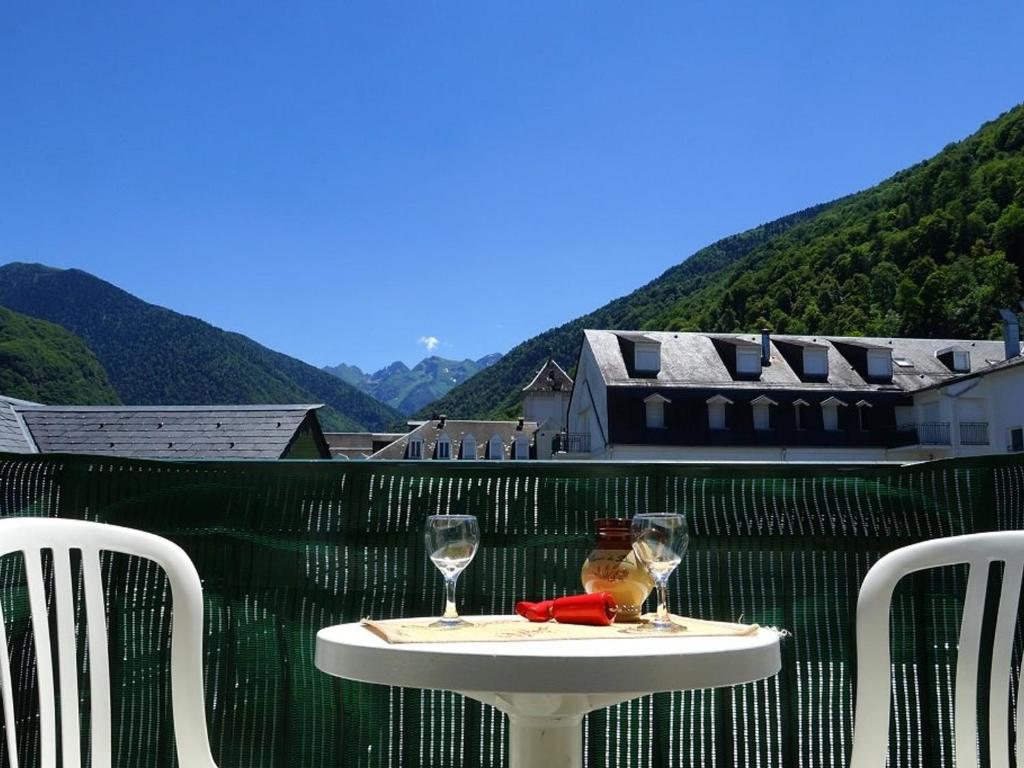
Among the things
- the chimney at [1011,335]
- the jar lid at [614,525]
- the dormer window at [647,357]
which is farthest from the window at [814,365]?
the jar lid at [614,525]

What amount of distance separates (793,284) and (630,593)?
58.9 m

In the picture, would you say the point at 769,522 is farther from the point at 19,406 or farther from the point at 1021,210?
the point at 1021,210

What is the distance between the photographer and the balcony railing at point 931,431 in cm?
3502

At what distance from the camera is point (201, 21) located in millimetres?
32812

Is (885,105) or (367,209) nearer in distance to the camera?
(885,105)

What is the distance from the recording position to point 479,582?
111 inches

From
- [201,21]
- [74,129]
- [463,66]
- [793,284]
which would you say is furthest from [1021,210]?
[74,129]

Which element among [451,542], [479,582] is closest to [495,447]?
[479,582]

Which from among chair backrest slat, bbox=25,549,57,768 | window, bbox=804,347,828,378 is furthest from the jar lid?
window, bbox=804,347,828,378

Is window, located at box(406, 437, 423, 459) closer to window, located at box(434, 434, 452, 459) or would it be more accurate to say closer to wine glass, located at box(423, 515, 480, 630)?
window, located at box(434, 434, 452, 459)

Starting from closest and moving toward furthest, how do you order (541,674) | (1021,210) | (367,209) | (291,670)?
1. (541,674)
2. (291,670)
3. (1021,210)
4. (367,209)

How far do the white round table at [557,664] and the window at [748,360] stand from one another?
122 ft

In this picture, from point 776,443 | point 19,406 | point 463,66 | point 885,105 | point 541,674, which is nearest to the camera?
point 541,674

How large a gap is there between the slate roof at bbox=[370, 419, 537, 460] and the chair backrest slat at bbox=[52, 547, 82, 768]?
48.7 meters
